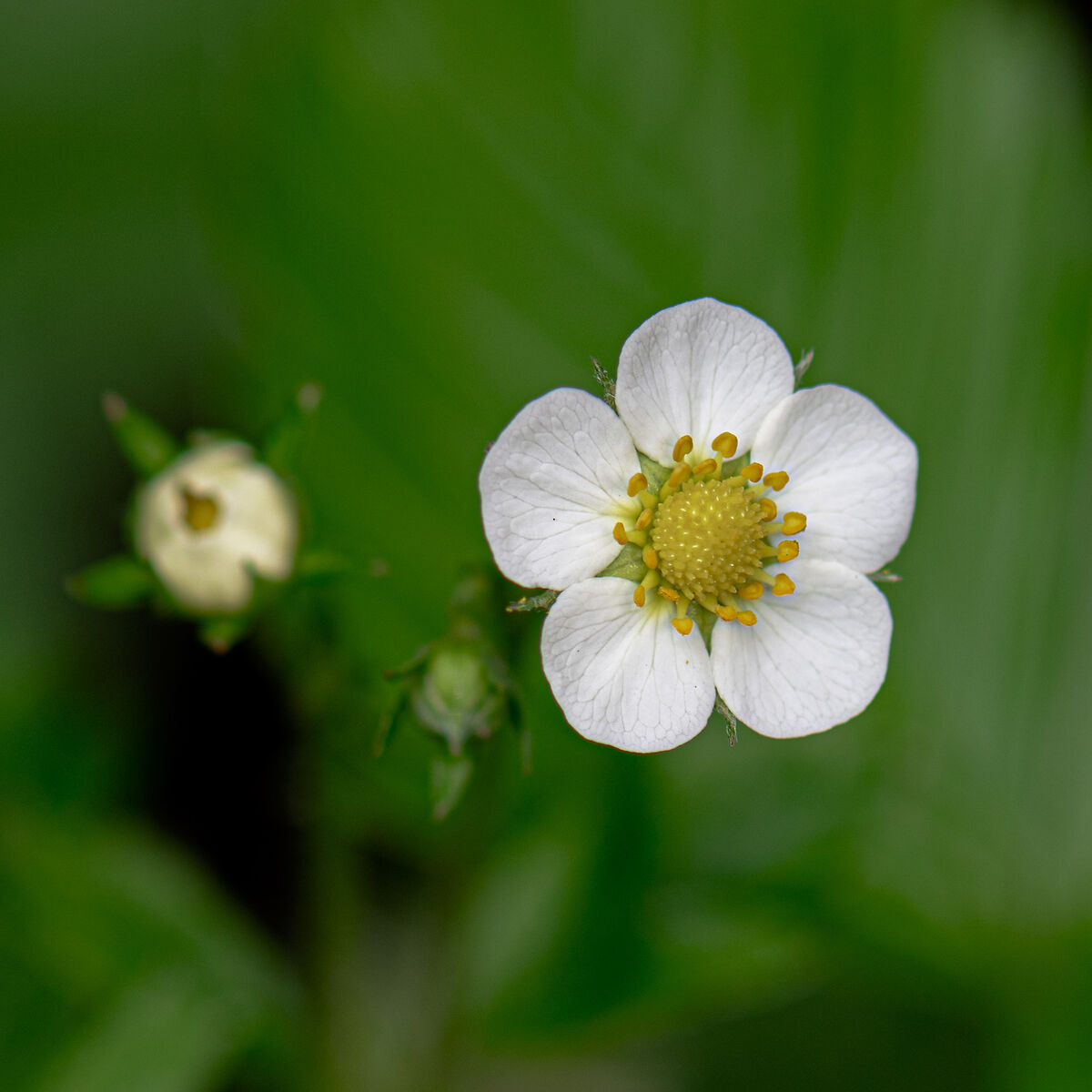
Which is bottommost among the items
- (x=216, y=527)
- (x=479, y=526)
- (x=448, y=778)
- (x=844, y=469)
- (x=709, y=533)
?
(x=448, y=778)

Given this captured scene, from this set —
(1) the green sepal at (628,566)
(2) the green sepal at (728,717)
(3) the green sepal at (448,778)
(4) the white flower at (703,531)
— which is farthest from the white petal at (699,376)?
(3) the green sepal at (448,778)

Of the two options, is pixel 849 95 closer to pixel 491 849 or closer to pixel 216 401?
pixel 216 401

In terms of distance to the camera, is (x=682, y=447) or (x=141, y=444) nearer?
(x=682, y=447)

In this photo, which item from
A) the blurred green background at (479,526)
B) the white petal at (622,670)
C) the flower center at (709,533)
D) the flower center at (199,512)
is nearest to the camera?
the white petal at (622,670)

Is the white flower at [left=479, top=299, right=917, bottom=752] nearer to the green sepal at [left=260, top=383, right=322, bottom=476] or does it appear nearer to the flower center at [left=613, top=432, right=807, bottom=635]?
the flower center at [left=613, top=432, right=807, bottom=635]

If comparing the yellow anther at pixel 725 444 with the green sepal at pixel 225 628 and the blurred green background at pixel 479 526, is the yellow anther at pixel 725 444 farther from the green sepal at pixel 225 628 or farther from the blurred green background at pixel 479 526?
the blurred green background at pixel 479 526

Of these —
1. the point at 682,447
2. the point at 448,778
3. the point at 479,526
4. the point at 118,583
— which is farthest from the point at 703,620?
the point at 479,526

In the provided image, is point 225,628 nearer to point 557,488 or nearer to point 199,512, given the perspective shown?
point 199,512
